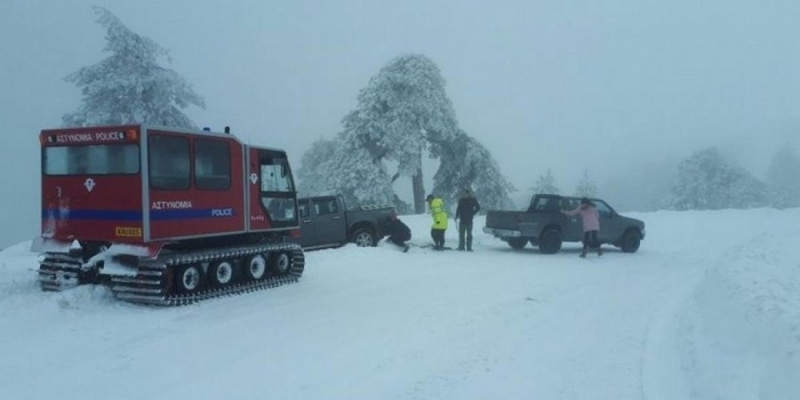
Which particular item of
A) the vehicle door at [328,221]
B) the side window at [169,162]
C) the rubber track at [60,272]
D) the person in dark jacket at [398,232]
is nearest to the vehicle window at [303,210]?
the vehicle door at [328,221]

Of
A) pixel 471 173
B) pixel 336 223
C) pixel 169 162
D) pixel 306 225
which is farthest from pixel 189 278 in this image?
pixel 471 173

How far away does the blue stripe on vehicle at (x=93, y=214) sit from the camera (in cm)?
1013

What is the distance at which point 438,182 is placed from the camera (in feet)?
128

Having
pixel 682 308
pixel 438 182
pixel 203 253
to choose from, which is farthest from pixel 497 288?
pixel 438 182

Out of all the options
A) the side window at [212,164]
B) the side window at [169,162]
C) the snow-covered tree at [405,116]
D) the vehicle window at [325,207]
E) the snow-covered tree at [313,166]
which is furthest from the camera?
the snow-covered tree at [313,166]

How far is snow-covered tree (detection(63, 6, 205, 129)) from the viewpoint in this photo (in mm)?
26875

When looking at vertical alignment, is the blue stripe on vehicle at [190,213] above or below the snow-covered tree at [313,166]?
below

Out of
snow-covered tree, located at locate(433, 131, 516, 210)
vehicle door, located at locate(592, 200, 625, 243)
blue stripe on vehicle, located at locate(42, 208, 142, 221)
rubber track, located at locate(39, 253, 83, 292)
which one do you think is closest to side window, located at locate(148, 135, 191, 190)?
blue stripe on vehicle, located at locate(42, 208, 142, 221)

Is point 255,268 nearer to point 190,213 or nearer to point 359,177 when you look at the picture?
point 190,213

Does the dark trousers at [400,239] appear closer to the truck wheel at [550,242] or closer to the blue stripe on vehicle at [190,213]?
the truck wheel at [550,242]

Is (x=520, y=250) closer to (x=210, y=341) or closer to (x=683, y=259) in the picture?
(x=683, y=259)

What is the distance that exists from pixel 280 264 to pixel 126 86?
59.9 feet

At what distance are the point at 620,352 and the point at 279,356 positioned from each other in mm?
4214

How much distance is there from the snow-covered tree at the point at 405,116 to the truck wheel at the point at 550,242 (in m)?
17.0
